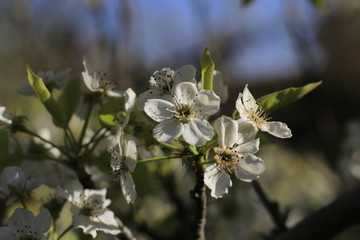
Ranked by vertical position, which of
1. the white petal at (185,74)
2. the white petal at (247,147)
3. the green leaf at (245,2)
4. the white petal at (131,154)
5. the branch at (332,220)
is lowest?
the branch at (332,220)

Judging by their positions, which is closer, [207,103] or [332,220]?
[207,103]

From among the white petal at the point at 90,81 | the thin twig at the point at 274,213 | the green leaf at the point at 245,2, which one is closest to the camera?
the white petal at the point at 90,81

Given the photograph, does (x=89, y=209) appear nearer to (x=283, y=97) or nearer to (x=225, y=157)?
(x=225, y=157)

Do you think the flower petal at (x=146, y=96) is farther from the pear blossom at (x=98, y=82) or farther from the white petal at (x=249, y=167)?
the white petal at (x=249, y=167)

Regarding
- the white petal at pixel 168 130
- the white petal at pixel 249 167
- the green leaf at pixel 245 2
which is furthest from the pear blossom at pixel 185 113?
the green leaf at pixel 245 2

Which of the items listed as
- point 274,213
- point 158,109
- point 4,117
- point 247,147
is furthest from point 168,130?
point 274,213

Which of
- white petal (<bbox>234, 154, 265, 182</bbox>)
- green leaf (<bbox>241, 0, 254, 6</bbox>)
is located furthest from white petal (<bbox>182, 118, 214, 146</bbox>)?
green leaf (<bbox>241, 0, 254, 6</bbox>)

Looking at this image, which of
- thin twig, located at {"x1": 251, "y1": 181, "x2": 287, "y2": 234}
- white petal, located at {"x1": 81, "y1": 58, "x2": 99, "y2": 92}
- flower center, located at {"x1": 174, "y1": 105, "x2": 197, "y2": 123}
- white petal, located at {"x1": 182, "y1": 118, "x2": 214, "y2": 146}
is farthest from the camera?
thin twig, located at {"x1": 251, "y1": 181, "x2": 287, "y2": 234}

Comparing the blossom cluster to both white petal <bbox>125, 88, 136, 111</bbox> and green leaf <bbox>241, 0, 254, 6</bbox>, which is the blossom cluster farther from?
green leaf <bbox>241, 0, 254, 6</bbox>
